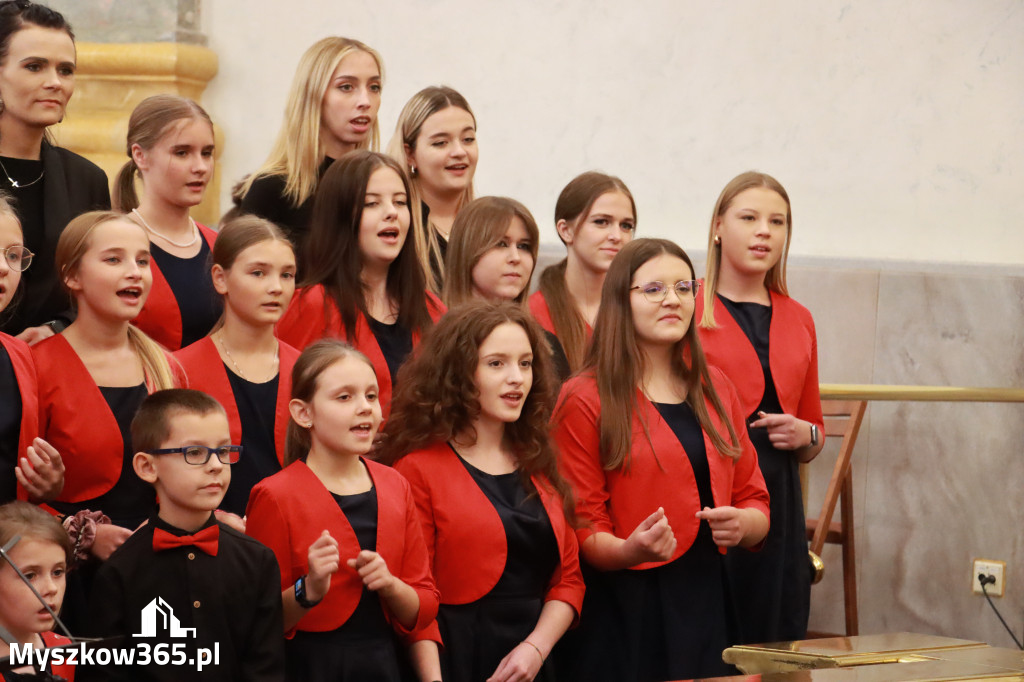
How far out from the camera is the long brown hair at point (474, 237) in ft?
10.8

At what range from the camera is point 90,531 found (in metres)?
2.42

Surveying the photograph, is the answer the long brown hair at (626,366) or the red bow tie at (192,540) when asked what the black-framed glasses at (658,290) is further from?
the red bow tie at (192,540)

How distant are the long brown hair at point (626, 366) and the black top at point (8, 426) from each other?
3.92ft

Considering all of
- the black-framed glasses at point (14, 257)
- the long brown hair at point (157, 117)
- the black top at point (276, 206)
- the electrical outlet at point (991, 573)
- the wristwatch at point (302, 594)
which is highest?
the long brown hair at point (157, 117)

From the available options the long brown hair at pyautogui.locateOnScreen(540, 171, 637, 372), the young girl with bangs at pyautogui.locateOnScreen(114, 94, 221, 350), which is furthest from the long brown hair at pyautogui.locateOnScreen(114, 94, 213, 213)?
the long brown hair at pyautogui.locateOnScreen(540, 171, 637, 372)

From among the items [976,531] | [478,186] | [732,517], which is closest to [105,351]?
[732,517]

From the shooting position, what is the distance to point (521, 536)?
2.72 m

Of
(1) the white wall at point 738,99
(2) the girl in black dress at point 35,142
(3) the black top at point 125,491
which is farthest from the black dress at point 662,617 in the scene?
(1) the white wall at point 738,99

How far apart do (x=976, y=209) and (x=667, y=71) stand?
118 centimetres

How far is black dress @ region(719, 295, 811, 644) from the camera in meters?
3.29

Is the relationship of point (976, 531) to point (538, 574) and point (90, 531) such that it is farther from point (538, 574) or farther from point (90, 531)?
point (90, 531)

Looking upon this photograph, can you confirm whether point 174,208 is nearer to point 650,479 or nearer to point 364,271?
point 364,271

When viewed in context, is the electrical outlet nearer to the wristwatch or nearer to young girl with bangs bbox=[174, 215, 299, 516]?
young girl with bangs bbox=[174, 215, 299, 516]

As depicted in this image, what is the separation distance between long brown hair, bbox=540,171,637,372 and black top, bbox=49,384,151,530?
1.18 meters
